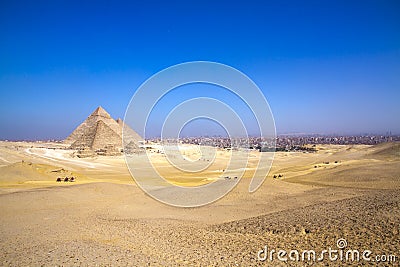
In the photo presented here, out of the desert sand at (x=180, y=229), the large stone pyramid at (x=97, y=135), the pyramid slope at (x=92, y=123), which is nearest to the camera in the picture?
the desert sand at (x=180, y=229)

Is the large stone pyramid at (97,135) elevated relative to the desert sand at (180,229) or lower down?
elevated

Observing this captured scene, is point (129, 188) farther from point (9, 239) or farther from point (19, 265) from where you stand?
point (19, 265)

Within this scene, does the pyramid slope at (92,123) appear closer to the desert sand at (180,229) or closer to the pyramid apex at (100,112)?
the pyramid apex at (100,112)

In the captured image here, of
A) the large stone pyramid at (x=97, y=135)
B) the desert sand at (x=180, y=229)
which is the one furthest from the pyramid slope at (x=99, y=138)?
the desert sand at (x=180, y=229)

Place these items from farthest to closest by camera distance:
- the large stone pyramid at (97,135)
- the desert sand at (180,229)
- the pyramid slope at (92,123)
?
1. the pyramid slope at (92,123)
2. the large stone pyramid at (97,135)
3. the desert sand at (180,229)

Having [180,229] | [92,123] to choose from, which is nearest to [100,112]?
[92,123]

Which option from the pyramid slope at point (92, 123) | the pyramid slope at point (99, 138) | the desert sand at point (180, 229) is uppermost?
the pyramid slope at point (92, 123)

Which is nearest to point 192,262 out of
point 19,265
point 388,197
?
point 19,265

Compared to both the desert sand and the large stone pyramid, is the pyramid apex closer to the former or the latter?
the large stone pyramid

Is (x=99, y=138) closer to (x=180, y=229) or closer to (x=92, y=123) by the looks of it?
(x=92, y=123)

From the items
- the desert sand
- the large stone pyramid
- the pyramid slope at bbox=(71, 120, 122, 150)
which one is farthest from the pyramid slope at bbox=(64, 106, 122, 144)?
the desert sand
